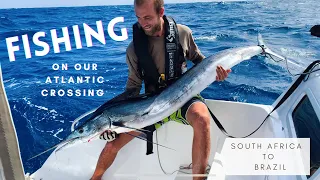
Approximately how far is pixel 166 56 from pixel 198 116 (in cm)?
65

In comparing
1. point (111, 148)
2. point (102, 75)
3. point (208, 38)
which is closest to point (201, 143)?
point (111, 148)

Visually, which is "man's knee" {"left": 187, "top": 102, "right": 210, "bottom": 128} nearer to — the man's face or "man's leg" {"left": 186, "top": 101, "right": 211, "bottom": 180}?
"man's leg" {"left": 186, "top": 101, "right": 211, "bottom": 180}

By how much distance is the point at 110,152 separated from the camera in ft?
9.99

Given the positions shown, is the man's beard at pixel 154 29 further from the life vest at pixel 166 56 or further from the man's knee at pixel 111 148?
the man's knee at pixel 111 148

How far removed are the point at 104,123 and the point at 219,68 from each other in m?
1.06

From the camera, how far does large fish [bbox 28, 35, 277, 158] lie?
8.43 feet

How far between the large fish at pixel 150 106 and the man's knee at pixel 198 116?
0.09 metres

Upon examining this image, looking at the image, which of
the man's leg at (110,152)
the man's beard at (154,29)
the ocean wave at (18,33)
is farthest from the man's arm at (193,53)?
the ocean wave at (18,33)

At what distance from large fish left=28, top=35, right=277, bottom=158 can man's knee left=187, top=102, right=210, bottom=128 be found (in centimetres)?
9

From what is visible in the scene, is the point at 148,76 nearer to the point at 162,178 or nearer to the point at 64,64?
the point at 162,178

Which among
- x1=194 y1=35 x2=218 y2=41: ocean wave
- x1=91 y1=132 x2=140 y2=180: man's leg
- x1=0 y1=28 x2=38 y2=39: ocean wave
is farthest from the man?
x1=0 y1=28 x2=38 y2=39: ocean wave

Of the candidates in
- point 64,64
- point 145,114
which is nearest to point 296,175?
point 145,114

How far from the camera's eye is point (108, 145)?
303 centimetres

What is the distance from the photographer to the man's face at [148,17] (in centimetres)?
267
